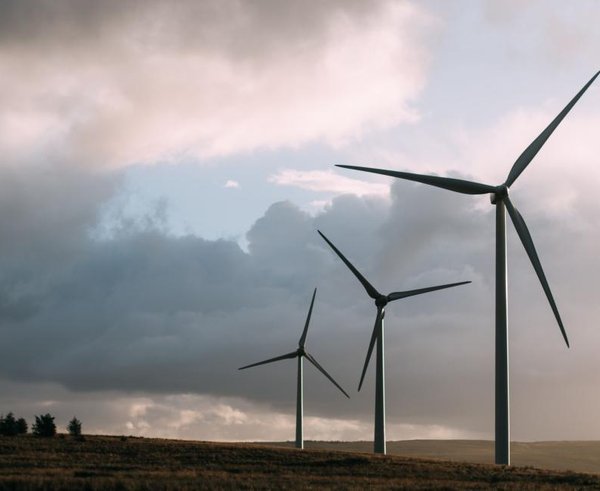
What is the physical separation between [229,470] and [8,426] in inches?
2012

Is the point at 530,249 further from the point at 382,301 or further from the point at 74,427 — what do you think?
the point at 74,427

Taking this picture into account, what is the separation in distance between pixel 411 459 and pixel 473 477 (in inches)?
625

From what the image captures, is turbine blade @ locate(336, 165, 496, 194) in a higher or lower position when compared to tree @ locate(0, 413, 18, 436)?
higher

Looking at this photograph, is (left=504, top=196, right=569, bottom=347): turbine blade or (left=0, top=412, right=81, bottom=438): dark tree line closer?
(left=504, top=196, right=569, bottom=347): turbine blade

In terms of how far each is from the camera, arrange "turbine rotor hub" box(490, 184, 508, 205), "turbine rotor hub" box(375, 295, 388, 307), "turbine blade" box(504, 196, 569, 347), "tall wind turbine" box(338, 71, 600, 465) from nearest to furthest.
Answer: "turbine blade" box(504, 196, 569, 347), "tall wind turbine" box(338, 71, 600, 465), "turbine rotor hub" box(490, 184, 508, 205), "turbine rotor hub" box(375, 295, 388, 307)

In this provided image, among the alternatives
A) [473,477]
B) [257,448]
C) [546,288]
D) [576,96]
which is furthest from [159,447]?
[576,96]

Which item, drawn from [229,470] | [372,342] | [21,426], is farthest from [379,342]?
[21,426]

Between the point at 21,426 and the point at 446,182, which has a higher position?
the point at 446,182

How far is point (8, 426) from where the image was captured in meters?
116

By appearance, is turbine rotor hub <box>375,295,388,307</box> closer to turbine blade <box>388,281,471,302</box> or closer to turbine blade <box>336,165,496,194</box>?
turbine blade <box>388,281,471,302</box>

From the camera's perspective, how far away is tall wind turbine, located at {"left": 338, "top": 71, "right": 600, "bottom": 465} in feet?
244

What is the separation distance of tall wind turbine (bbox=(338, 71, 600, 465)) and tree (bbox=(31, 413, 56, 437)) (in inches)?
2158

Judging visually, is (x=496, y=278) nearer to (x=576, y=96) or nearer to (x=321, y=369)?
(x=576, y=96)

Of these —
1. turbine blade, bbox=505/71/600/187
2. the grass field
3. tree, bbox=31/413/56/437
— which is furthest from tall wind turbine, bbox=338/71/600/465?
tree, bbox=31/413/56/437
